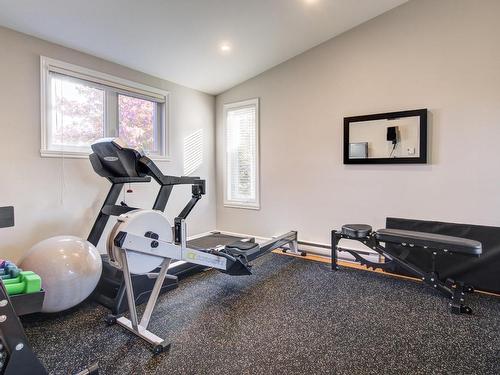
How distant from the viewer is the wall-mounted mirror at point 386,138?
3125mm

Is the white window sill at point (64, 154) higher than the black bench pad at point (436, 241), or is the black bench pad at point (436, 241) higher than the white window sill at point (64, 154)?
the white window sill at point (64, 154)

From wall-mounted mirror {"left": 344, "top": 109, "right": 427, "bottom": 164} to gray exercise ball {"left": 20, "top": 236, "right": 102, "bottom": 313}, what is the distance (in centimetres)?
299

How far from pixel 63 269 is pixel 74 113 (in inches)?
71.4

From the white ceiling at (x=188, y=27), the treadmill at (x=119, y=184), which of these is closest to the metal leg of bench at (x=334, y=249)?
the treadmill at (x=119, y=184)

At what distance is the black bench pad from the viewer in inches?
93.6

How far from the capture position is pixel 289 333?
2057 millimetres

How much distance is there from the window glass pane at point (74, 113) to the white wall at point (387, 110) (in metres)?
2.07

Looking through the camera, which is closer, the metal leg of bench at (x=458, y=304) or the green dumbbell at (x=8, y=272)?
the green dumbbell at (x=8, y=272)

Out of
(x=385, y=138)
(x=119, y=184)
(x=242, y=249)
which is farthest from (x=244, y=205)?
(x=385, y=138)

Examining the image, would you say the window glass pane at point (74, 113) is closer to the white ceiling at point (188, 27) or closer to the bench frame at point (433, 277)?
the white ceiling at point (188, 27)

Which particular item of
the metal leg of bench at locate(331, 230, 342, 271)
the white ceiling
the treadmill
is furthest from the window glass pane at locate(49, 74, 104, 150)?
the metal leg of bench at locate(331, 230, 342, 271)

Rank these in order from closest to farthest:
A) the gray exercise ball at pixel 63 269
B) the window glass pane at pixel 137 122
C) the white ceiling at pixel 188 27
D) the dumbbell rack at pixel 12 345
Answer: the dumbbell rack at pixel 12 345
the gray exercise ball at pixel 63 269
the white ceiling at pixel 188 27
the window glass pane at pixel 137 122

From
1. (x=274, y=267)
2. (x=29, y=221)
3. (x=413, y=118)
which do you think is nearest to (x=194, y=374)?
(x=274, y=267)

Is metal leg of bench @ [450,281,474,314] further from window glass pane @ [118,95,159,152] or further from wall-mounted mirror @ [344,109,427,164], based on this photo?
window glass pane @ [118,95,159,152]
